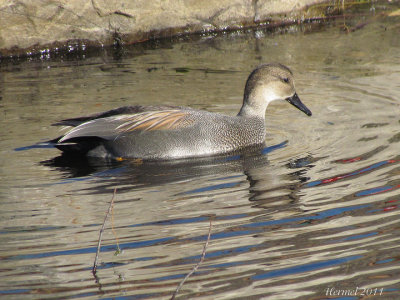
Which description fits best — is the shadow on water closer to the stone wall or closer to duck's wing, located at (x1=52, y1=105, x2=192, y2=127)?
duck's wing, located at (x1=52, y1=105, x2=192, y2=127)

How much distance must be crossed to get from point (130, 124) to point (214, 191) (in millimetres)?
1581

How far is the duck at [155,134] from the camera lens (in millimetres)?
6793

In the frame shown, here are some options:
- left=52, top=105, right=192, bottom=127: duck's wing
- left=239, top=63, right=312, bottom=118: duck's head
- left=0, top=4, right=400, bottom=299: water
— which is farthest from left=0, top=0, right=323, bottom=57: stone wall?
left=239, top=63, right=312, bottom=118: duck's head

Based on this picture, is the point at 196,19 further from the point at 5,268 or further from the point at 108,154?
the point at 5,268

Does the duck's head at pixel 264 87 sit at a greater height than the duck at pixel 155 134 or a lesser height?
greater

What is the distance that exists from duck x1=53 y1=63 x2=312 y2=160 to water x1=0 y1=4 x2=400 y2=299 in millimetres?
183

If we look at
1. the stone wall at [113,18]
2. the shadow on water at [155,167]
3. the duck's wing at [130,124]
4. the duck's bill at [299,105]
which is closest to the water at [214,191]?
the shadow on water at [155,167]

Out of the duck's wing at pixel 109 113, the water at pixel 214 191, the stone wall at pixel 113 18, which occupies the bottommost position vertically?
the water at pixel 214 191

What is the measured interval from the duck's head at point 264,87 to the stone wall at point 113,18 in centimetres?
391

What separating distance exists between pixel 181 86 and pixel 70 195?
11.5ft

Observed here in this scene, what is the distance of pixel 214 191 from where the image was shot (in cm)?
563

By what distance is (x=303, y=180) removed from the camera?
19.1 ft

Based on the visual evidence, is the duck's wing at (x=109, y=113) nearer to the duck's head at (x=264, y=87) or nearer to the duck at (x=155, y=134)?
the duck at (x=155, y=134)

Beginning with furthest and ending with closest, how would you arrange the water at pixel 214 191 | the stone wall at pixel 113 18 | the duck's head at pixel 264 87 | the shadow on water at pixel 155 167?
1. the stone wall at pixel 113 18
2. the duck's head at pixel 264 87
3. the shadow on water at pixel 155 167
4. the water at pixel 214 191
